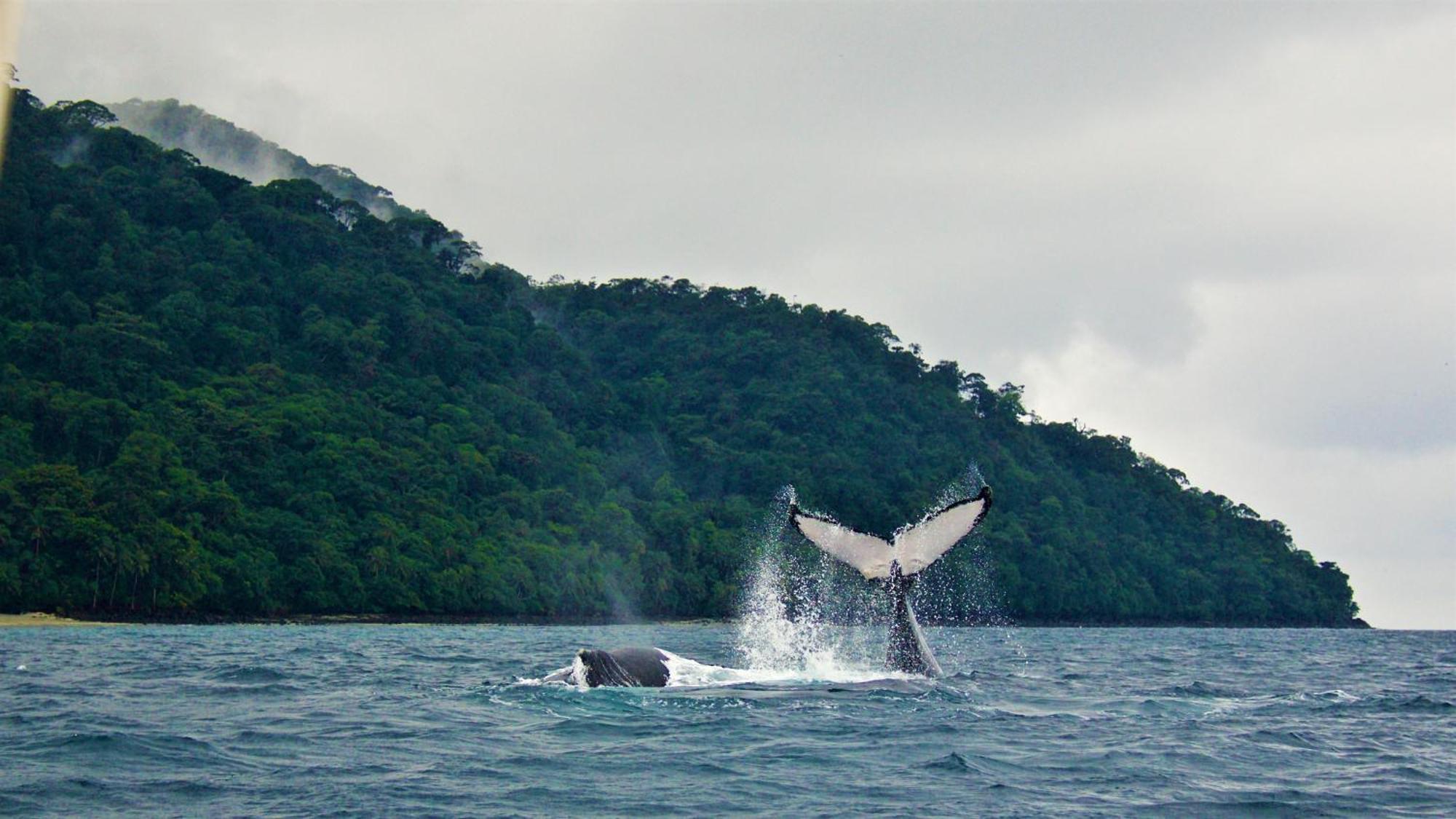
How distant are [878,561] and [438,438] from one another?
8390 centimetres

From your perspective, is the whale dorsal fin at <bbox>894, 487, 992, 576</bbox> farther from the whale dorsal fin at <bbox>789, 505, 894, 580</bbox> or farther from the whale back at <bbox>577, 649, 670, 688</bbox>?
the whale back at <bbox>577, 649, 670, 688</bbox>

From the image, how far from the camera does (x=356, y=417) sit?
96.8m

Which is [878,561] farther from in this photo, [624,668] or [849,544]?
[624,668]

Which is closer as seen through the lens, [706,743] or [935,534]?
[706,743]

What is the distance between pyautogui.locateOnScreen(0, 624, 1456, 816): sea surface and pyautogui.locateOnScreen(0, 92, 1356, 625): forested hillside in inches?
1923

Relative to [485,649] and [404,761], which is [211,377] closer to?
[485,649]

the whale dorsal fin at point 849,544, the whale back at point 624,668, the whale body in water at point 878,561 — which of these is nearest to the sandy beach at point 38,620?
the whale back at point 624,668

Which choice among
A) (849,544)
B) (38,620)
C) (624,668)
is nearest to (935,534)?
(849,544)

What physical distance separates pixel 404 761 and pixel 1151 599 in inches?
5012

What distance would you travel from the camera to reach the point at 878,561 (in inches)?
830

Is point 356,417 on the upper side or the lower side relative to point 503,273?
lower

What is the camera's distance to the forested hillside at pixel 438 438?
76688 mm

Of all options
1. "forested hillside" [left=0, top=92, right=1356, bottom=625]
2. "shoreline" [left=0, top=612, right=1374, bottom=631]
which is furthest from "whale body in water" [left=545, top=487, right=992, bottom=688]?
"forested hillside" [left=0, top=92, right=1356, bottom=625]

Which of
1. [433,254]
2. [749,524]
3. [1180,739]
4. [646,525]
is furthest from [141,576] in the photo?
[433,254]
